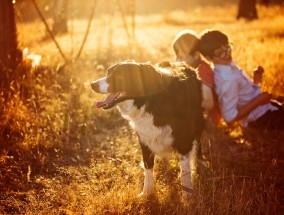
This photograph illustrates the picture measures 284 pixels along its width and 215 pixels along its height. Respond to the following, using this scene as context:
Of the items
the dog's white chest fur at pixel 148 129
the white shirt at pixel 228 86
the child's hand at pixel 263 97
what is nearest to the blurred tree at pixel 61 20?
the white shirt at pixel 228 86

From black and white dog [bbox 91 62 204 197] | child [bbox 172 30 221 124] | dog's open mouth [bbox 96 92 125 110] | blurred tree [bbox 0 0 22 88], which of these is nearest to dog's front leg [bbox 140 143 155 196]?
black and white dog [bbox 91 62 204 197]

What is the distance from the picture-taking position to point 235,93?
17.8 feet

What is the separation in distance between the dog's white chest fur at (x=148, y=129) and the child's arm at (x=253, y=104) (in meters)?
1.86

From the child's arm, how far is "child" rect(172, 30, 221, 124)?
34cm

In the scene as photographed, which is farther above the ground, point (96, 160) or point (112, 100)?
point (112, 100)

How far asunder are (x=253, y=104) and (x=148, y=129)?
2.31 meters

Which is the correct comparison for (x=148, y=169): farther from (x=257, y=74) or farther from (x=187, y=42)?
(x=257, y=74)

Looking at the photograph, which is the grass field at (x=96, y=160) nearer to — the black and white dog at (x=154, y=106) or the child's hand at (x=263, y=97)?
the black and white dog at (x=154, y=106)

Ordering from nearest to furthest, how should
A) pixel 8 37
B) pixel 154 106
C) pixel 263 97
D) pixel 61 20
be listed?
pixel 154 106, pixel 263 97, pixel 8 37, pixel 61 20

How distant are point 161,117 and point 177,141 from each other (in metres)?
0.36

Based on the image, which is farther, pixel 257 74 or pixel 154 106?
pixel 257 74

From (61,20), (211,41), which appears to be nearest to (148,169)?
(211,41)

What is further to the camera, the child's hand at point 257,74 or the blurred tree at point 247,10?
the blurred tree at point 247,10

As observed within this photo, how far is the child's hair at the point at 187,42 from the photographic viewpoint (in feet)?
17.8
